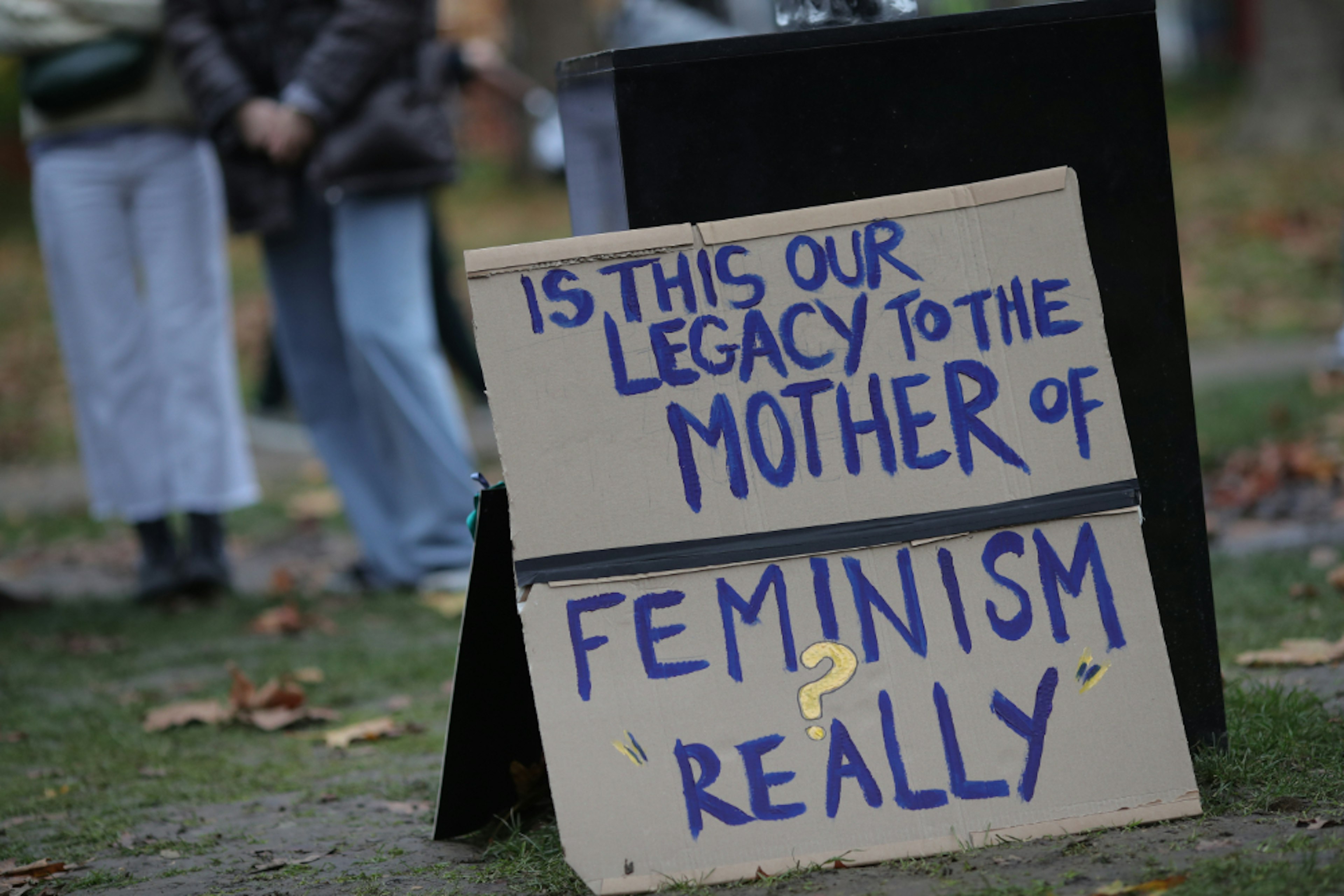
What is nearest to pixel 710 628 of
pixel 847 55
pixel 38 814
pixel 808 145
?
pixel 808 145

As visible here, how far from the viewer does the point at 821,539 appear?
2.14 meters

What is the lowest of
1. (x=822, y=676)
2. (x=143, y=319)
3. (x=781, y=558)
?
(x=822, y=676)

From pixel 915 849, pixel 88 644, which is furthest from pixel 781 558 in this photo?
pixel 88 644

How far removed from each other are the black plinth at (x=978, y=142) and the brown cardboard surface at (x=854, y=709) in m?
0.20

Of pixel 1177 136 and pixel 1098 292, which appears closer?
pixel 1098 292

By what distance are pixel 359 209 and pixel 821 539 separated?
268 centimetres

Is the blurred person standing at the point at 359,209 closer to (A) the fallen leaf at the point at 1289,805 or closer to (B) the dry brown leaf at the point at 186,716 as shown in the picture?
(B) the dry brown leaf at the point at 186,716

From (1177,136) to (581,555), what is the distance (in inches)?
682

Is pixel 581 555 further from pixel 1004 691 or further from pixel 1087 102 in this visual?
pixel 1087 102

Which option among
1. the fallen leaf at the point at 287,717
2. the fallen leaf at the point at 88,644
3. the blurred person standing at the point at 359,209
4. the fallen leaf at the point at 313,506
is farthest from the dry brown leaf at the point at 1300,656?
the fallen leaf at the point at 313,506

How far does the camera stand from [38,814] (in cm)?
271

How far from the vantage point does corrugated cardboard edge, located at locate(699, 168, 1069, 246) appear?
2174mm

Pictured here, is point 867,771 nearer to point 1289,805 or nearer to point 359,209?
point 1289,805

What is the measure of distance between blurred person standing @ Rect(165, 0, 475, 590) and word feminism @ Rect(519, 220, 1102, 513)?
2.41 m
